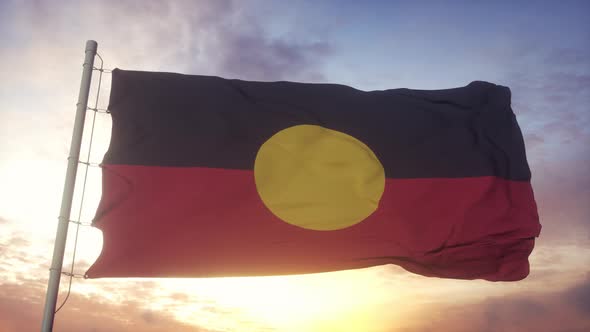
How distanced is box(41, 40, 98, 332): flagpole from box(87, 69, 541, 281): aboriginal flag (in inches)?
22.3

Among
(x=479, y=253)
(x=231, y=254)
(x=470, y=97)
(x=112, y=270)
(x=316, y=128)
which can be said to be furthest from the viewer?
(x=470, y=97)

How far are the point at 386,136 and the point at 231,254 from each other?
10.9ft

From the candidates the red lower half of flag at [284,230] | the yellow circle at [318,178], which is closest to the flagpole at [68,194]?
the red lower half of flag at [284,230]

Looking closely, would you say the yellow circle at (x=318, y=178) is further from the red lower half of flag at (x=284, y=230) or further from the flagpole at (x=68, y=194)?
the flagpole at (x=68, y=194)

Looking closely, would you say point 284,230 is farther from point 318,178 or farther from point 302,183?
point 318,178

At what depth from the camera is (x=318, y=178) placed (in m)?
9.34

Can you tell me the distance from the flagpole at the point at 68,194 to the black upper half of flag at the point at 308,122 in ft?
1.95

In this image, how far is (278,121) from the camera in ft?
31.3

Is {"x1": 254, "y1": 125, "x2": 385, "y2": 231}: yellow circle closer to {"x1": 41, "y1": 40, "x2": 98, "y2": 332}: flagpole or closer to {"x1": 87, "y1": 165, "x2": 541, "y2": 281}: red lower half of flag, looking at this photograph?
{"x1": 87, "y1": 165, "x2": 541, "y2": 281}: red lower half of flag

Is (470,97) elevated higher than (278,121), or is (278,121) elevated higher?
(470,97)

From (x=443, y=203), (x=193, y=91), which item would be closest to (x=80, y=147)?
(x=193, y=91)

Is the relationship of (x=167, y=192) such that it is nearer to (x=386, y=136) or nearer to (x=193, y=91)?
(x=193, y=91)

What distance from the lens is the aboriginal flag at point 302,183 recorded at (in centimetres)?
837

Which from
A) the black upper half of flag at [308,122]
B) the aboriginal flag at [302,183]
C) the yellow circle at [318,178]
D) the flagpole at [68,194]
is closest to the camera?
the flagpole at [68,194]
